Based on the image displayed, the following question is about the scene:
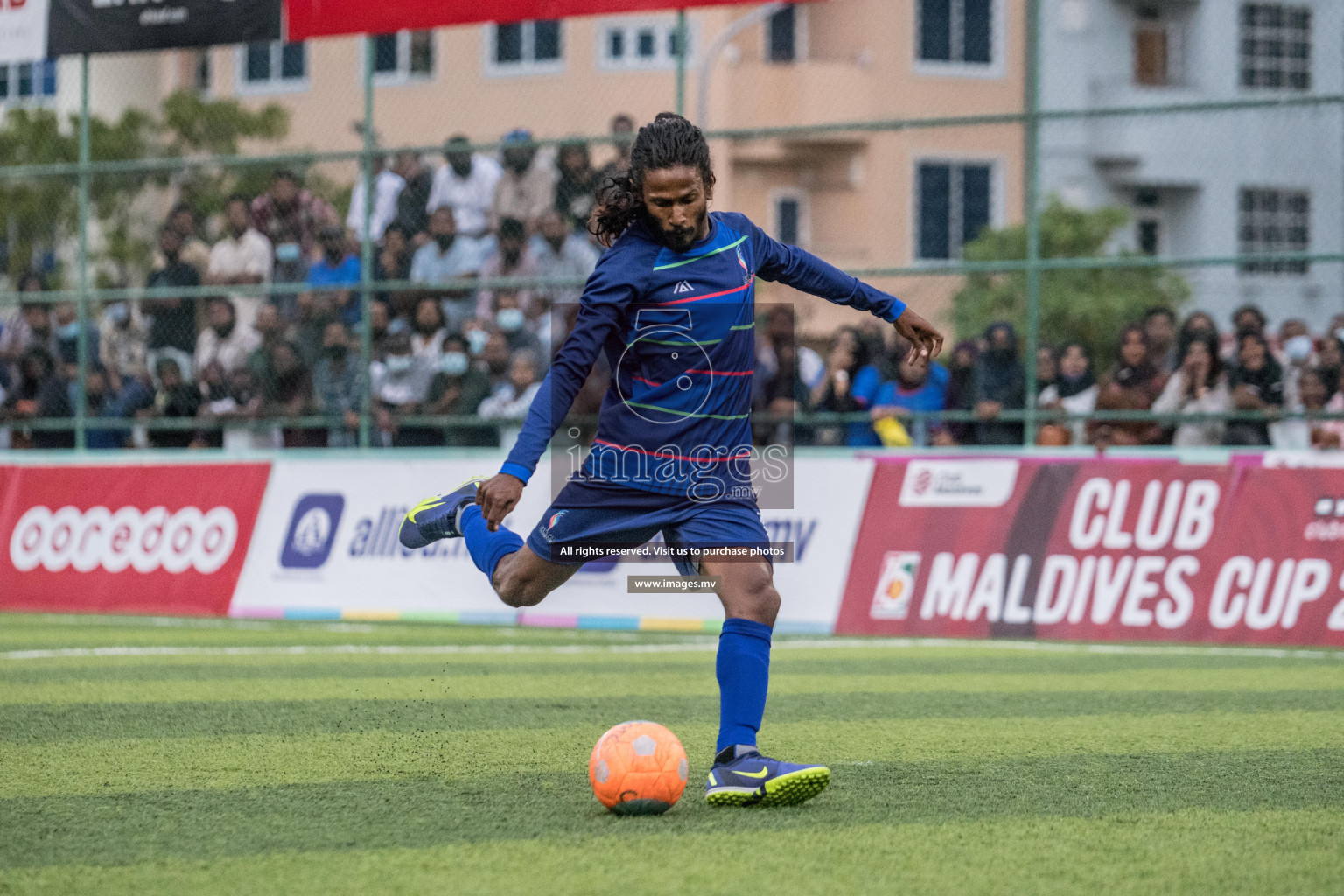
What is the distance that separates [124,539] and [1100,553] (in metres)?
7.32

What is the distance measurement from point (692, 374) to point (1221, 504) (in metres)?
6.66

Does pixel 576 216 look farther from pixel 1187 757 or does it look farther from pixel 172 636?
pixel 1187 757

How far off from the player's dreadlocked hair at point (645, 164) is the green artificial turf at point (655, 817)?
184cm

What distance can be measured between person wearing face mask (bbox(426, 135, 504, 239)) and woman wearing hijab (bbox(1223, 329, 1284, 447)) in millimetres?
5718

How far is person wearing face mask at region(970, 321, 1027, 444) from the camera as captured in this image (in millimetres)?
12125

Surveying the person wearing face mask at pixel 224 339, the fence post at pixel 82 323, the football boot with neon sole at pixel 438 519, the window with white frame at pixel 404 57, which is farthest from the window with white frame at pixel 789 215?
the football boot with neon sole at pixel 438 519

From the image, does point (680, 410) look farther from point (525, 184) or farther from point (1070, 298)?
point (1070, 298)

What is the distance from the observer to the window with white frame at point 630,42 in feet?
78.9

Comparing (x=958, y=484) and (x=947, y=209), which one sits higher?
(x=947, y=209)

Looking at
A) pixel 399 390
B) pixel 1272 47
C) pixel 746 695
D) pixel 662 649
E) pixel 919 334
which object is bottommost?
pixel 662 649

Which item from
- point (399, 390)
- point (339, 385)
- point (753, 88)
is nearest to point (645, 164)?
point (399, 390)

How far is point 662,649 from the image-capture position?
10.8 metres

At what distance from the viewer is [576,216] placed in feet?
43.2

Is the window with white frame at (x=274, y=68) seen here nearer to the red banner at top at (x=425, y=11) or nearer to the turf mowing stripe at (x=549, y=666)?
the red banner at top at (x=425, y=11)
